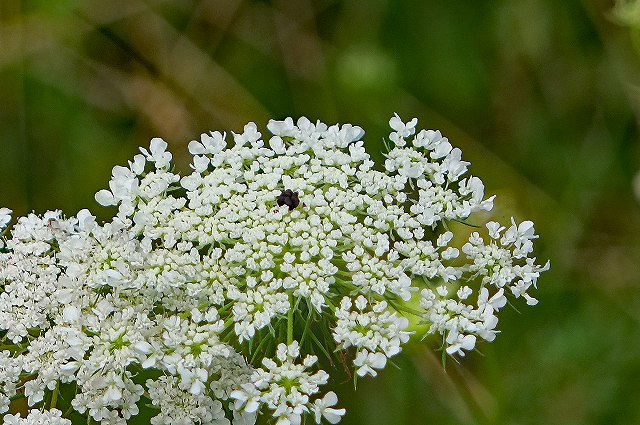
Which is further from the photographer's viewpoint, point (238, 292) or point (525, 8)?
point (525, 8)

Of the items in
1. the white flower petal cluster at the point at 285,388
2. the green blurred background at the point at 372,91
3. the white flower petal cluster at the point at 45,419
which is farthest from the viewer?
the green blurred background at the point at 372,91

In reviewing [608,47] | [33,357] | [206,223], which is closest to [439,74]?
[608,47]

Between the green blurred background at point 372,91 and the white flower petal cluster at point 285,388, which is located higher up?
the green blurred background at point 372,91

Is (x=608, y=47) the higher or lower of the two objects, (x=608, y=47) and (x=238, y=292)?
the higher

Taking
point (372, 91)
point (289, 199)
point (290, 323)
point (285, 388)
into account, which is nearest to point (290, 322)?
point (290, 323)

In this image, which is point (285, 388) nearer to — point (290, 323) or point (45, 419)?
point (290, 323)

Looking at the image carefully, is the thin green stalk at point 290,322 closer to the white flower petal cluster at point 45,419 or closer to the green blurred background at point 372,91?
the white flower petal cluster at point 45,419

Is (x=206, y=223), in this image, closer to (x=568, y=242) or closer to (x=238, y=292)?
(x=238, y=292)

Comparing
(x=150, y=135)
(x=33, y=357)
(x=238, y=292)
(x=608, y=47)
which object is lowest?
(x=238, y=292)

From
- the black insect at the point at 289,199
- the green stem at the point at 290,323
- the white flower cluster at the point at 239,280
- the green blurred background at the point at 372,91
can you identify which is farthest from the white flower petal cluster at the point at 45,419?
the green blurred background at the point at 372,91
